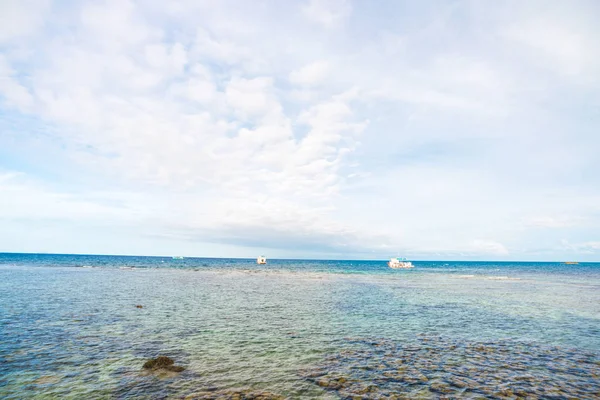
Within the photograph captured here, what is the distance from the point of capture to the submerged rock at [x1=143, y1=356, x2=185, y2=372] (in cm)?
1716

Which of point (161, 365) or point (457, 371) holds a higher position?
point (161, 365)

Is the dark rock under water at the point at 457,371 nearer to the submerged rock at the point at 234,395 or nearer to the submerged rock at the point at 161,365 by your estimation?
the submerged rock at the point at 234,395

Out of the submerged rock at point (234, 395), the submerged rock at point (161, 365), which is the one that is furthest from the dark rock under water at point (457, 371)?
the submerged rock at point (161, 365)

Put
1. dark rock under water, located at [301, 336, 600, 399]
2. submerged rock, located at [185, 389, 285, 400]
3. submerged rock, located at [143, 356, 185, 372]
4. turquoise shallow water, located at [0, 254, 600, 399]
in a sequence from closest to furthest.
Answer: submerged rock, located at [185, 389, 285, 400] < dark rock under water, located at [301, 336, 600, 399] < turquoise shallow water, located at [0, 254, 600, 399] < submerged rock, located at [143, 356, 185, 372]

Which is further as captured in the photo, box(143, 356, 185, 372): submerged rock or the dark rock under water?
box(143, 356, 185, 372): submerged rock

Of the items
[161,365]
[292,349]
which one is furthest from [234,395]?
[292,349]

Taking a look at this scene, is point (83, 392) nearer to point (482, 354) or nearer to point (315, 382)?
point (315, 382)

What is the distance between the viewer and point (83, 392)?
14.5 metres

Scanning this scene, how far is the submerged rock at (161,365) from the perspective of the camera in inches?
675

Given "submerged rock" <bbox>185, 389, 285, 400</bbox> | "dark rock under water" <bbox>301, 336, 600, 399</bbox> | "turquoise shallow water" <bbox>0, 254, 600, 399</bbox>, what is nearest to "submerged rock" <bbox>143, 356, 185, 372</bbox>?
"turquoise shallow water" <bbox>0, 254, 600, 399</bbox>

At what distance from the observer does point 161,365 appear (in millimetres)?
17500

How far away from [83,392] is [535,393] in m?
19.6

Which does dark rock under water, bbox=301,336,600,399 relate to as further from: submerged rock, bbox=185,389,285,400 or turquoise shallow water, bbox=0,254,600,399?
submerged rock, bbox=185,389,285,400

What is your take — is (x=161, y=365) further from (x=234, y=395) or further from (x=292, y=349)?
(x=292, y=349)
